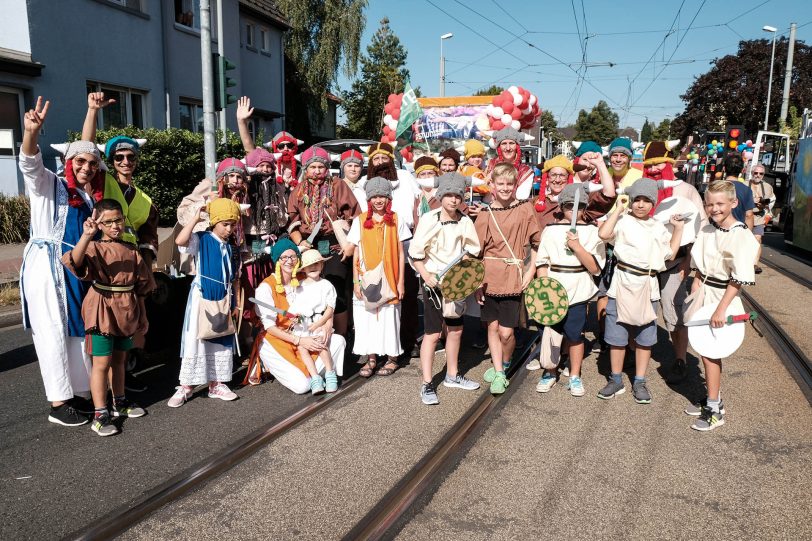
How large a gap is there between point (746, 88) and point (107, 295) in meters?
44.5

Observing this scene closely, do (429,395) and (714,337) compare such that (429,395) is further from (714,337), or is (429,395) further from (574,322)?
(714,337)

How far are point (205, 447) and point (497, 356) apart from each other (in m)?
2.35

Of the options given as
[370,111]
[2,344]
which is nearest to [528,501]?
[2,344]

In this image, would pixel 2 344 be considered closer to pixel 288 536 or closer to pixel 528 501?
pixel 288 536

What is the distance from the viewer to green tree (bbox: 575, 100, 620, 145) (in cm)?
9925

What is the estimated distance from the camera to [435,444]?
13.1 ft

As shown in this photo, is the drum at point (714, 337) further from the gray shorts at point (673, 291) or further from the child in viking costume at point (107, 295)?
the child in viking costume at point (107, 295)

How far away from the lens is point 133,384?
510cm

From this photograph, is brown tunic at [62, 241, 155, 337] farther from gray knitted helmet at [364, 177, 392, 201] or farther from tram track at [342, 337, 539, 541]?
tram track at [342, 337, 539, 541]

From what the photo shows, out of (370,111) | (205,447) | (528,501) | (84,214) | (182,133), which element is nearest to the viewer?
(528,501)

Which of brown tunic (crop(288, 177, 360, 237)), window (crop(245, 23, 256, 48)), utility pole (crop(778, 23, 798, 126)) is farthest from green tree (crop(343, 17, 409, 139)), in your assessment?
brown tunic (crop(288, 177, 360, 237))

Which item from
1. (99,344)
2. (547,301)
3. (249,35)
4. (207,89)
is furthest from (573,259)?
(249,35)

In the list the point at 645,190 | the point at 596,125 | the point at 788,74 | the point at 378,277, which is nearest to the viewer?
the point at 645,190

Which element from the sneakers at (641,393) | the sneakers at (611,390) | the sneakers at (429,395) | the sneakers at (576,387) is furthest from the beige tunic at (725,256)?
the sneakers at (429,395)
